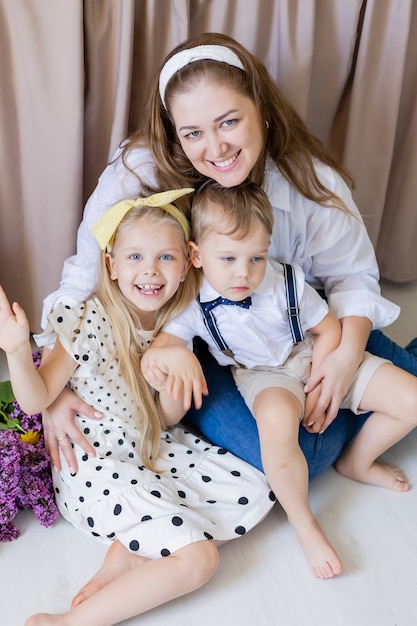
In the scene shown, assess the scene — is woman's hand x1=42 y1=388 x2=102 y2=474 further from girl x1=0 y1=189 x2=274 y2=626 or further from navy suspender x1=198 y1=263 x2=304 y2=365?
navy suspender x1=198 y1=263 x2=304 y2=365

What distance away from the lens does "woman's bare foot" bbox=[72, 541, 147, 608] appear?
132 cm

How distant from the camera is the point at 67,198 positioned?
1647 mm

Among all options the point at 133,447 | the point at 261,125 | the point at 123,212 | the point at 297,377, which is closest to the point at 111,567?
the point at 133,447

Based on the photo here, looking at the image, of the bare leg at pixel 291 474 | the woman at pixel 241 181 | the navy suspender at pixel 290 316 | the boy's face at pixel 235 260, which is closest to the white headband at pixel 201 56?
the woman at pixel 241 181

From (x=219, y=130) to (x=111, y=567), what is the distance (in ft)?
2.77

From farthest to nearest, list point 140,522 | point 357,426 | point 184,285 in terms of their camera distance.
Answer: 1. point 357,426
2. point 184,285
3. point 140,522

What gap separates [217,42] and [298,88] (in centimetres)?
38

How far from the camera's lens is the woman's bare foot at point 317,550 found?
1.38 metres

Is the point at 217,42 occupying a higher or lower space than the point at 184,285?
higher

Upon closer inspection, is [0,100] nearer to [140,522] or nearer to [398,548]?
[140,522]

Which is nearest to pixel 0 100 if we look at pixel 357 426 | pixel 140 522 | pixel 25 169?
pixel 25 169

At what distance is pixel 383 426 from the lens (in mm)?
1523

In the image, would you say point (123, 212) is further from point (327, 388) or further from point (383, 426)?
point (383, 426)

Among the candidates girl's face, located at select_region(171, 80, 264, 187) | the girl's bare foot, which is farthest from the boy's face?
the girl's bare foot
